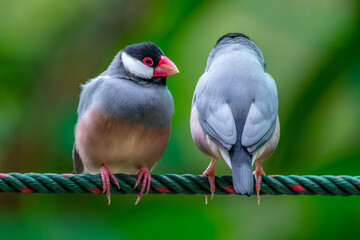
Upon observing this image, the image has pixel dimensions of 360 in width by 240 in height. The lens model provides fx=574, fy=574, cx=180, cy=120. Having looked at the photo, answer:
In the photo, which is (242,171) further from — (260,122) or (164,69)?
(164,69)

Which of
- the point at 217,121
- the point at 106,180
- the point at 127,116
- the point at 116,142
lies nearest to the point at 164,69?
the point at 127,116

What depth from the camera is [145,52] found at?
3510 mm

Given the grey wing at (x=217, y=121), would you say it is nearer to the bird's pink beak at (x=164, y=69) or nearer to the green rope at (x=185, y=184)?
the green rope at (x=185, y=184)

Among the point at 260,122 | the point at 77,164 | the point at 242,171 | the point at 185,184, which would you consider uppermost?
the point at 260,122

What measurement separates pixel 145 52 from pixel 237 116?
35.0 inches

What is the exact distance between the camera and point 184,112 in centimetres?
552

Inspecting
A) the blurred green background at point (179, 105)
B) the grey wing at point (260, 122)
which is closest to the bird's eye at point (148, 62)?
the grey wing at point (260, 122)

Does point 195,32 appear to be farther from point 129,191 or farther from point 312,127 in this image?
point 129,191

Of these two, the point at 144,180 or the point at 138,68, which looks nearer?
the point at 144,180

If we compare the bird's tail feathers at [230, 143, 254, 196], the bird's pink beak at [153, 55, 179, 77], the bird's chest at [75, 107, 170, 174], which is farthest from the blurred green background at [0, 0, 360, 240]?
the bird's tail feathers at [230, 143, 254, 196]

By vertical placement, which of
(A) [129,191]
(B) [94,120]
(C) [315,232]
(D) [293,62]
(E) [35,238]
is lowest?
(E) [35,238]

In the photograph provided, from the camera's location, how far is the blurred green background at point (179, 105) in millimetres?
5141

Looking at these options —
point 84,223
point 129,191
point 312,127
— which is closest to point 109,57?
point 84,223

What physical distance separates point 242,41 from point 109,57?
8.12ft
